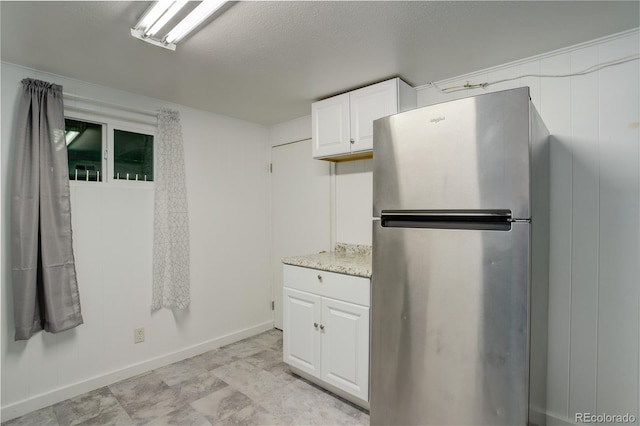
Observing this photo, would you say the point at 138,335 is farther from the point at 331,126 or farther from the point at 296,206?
the point at 331,126

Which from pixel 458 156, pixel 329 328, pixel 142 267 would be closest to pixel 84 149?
pixel 142 267

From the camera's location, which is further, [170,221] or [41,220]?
[170,221]

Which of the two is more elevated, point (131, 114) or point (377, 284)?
point (131, 114)

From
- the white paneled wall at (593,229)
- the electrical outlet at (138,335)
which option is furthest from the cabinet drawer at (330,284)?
the electrical outlet at (138,335)

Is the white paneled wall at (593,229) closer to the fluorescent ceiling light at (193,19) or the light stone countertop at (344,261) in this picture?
the light stone countertop at (344,261)

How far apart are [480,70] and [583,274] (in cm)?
140

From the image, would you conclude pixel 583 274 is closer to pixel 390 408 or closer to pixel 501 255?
pixel 501 255

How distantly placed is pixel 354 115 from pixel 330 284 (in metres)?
1.26

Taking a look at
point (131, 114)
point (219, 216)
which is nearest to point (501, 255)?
point (219, 216)

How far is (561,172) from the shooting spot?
1.90m

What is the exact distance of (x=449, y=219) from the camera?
154cm

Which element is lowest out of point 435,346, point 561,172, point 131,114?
point 435,346

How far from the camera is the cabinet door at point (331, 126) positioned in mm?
2508

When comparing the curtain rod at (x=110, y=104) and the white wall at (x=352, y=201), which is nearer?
the curtain rod at (x=110, y=104)
